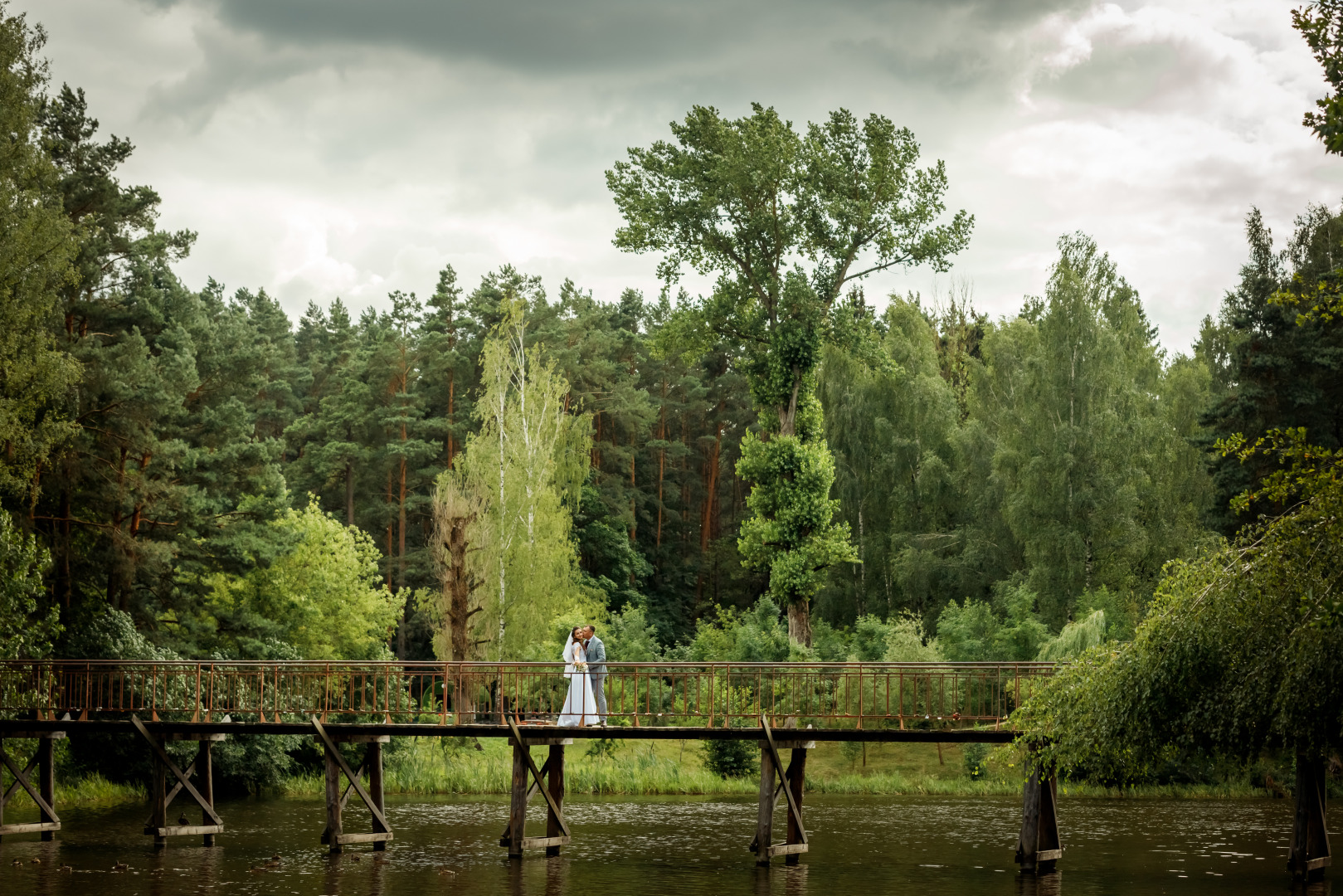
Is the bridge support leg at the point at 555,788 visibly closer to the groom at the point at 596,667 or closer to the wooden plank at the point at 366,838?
the groom at the point at 596,667

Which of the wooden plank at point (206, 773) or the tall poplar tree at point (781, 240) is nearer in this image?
the wooden plank at point (206, 773)

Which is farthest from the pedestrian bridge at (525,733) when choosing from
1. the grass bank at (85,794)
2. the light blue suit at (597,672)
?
the grass bank at (85,794)

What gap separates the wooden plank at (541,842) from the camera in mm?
22172

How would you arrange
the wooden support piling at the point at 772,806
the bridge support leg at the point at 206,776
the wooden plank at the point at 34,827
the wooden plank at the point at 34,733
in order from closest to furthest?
the wooden support piling at the point at 772,806 → the wooden plank at the point at 34,733 → the bridge support leg at the point at 206,776 → the wooden plank at the point at 34,827

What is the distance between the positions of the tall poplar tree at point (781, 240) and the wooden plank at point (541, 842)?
2169 cm

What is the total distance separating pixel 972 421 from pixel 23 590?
3350 cm

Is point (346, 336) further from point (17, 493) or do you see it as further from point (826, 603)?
point (17, 493)

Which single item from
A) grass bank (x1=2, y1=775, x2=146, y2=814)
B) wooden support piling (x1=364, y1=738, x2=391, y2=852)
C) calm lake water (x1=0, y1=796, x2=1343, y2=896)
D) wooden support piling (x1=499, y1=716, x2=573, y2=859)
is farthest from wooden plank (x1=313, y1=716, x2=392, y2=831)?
grass bank (x1=2, y1=775, x2=146, y2=814)

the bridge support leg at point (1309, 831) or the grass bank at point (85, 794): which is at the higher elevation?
the bridge support leg at point (1309, 831)

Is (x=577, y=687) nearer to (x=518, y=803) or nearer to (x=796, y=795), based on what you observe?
(x=518, y=803)

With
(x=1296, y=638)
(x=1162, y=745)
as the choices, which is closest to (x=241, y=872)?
(x=1162, y=745)

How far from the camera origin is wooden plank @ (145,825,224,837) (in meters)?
23.8

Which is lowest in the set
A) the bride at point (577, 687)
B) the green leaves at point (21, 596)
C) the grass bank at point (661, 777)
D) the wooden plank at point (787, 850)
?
the grass bank at point (661, 777)

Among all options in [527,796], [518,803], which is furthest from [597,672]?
[518,803]
